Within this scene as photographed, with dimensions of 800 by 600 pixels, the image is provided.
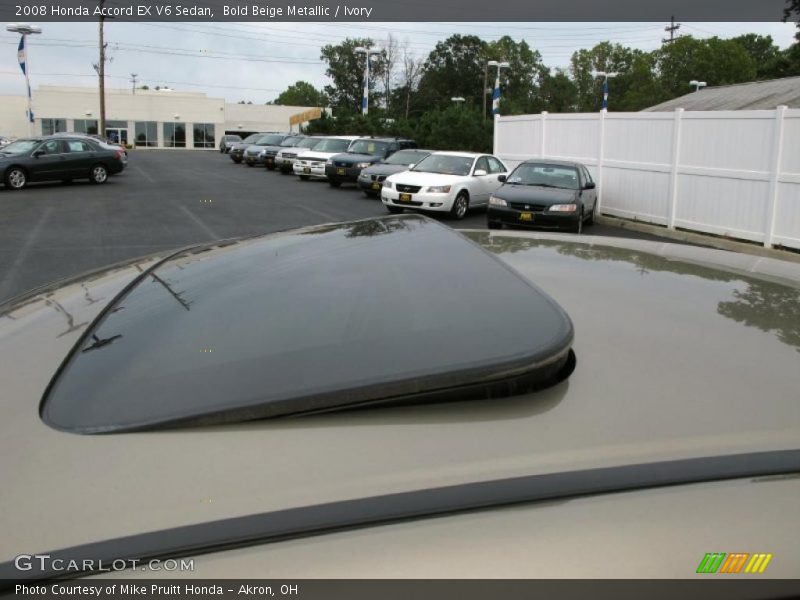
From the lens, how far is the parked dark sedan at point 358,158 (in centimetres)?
2586

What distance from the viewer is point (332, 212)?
62.1 feet

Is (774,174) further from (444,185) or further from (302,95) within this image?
(302,95)

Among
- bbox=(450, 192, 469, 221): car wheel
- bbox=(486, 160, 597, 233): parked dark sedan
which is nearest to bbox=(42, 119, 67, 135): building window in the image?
→ bbox=(450, 192, 469, 221): car wheel

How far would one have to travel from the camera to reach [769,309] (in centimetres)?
178

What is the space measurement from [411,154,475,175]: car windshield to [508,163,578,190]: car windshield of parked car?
9.20 ft

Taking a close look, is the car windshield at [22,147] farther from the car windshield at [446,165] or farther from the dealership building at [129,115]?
the dealership building at [129,115]

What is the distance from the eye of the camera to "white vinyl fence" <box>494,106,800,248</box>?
1302 centimetres

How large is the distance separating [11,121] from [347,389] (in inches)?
3554

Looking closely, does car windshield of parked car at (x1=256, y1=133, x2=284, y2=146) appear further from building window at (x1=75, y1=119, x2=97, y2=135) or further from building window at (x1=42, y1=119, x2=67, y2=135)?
building window at (x1=42, y1=119, x2=67, y2=135)

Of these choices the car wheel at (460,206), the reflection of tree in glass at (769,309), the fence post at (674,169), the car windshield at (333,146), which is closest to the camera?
the reflection of tree in glass at (769,309)

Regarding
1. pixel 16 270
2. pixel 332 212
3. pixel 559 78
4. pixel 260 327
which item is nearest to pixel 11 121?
pixel 559 78

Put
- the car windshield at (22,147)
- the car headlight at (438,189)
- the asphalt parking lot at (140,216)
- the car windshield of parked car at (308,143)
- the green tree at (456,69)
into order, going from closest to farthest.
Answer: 1. the asphalt parking lot at (140,216)
2. the car headlight at (438,189)
3. the car windshield at (22,147)
4. the car windshield of parked car at (308,143)
5. the green tree at (456,69)

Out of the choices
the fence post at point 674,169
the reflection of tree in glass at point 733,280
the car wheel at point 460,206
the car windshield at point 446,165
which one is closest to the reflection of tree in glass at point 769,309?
the reflection of tree in glass at point 733,280

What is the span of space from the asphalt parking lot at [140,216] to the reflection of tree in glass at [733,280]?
7187mm
